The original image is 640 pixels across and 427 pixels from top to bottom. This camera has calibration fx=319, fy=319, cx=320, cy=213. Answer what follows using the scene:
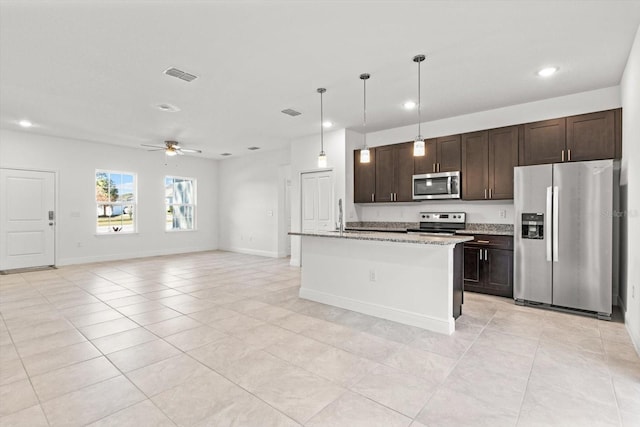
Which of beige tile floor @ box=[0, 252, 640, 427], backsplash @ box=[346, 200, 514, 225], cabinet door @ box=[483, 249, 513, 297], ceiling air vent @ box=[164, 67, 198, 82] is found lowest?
beige tile floor @ box=[0, 252, 640, 427]

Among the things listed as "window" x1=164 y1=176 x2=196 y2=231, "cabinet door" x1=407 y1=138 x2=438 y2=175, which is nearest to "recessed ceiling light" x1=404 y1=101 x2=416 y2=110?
"cabinet door" x1=407 y1=138 x2=438 y2=175

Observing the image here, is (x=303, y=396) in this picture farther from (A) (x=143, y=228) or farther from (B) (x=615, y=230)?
(A) (x=143, y=228)

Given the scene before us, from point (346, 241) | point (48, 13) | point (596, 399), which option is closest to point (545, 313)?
point (596, 399)

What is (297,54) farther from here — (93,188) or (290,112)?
(93,188)

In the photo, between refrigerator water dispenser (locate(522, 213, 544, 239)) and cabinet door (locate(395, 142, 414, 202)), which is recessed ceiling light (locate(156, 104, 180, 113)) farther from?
refrigerator water dispenser (locate(522, 213, 544, 239))

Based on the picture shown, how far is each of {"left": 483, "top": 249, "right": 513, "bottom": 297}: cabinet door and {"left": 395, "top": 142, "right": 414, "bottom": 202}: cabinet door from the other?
1.61 m

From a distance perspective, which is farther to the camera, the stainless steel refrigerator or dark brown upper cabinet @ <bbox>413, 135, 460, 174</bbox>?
dark brown upper cabinet @ <bbox>413, 135, 460, 174</bbox>

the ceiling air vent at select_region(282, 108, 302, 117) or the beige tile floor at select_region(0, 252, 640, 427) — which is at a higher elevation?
the ceiling air vent at select_region(282, 108, 302, 117)

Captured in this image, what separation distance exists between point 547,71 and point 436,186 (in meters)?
2.10

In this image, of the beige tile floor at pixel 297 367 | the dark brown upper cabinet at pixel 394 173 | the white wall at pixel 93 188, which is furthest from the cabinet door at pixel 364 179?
the white wall at pixel 93 188

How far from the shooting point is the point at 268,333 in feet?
10.2

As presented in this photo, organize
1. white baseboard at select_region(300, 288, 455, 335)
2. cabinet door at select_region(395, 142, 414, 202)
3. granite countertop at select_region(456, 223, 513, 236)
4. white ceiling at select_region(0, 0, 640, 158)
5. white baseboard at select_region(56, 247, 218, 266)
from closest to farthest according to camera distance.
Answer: white ceiling at select_region(0, 0, 640, 158) → white baseboard at select_region(300, 288, 455, 335) → granite countertop at select_region(456, 223, 513, 236) → cabinet door at select_region(395, 142, 414, 202) → white baseboard at select_region(56, 247, 218, 266)

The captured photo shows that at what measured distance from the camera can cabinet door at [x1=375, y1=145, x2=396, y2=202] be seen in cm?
572

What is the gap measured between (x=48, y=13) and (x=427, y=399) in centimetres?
393
